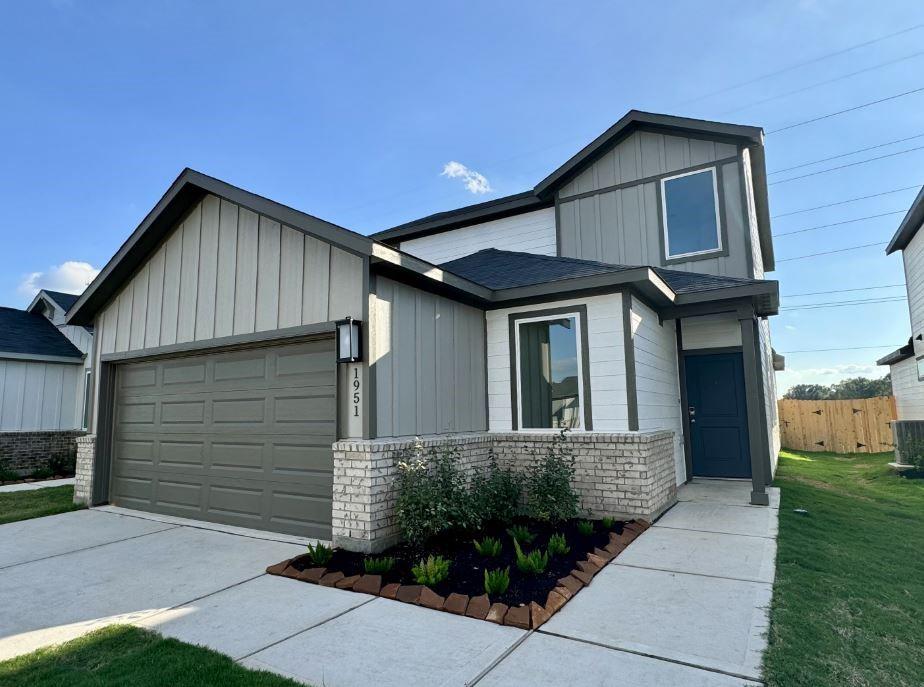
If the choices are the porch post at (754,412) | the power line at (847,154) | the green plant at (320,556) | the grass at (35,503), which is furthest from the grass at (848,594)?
the power line at (847,154)

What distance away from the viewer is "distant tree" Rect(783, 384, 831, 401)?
6059 cm

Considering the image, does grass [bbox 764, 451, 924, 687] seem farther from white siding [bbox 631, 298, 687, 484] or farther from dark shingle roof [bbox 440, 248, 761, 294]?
dark shingle roof [bbox 440, 248, 761, 294]

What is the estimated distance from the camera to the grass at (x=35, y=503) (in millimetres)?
7469

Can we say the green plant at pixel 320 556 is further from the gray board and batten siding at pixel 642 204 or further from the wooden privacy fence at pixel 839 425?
the wooden privacy fence at pixel 839 425

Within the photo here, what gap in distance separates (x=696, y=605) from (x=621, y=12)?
34.9 feet

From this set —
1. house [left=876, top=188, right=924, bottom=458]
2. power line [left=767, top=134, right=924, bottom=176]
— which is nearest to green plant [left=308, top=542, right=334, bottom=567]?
house [left=876, top=188, right=924, bottom=458]

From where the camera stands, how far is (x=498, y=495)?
6258mm

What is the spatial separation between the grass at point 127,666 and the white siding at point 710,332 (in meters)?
8.62

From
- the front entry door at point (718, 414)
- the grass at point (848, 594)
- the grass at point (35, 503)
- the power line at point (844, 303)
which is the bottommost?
the grass at point (848, 594)

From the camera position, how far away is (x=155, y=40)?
9305 millimetres

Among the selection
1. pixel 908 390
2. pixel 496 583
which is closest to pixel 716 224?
pixel 496 583

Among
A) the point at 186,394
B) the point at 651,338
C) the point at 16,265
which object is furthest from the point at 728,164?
the point at 16,265

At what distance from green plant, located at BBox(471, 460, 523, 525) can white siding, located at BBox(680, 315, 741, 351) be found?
496 centimetres

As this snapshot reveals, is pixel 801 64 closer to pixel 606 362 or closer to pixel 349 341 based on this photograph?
pixel 606 362
